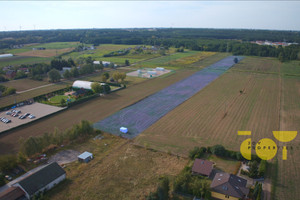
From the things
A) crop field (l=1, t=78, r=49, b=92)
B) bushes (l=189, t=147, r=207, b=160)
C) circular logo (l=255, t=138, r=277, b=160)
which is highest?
crop field (l=1, t=78, r=49, b=92)

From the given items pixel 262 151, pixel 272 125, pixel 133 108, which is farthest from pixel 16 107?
pixel 272 125

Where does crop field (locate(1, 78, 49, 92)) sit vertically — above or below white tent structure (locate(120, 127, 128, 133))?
above

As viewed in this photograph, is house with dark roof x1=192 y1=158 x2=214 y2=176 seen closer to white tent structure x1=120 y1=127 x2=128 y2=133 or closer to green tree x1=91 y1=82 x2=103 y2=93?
white tent structure x1=120 y1=127 x2=128 y2=133

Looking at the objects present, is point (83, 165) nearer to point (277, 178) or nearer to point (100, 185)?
point (100, 185)

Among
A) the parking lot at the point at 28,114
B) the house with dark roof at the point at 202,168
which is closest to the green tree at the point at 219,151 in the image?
the house with dark roof at the point at 202,168

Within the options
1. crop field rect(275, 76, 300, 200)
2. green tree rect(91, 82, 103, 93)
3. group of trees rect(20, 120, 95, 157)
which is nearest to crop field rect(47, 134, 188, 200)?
group of trees rect(20, 120, 95, 157)

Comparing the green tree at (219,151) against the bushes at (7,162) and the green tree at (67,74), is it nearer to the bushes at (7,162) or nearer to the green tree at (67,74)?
the bushes at (7,162)
